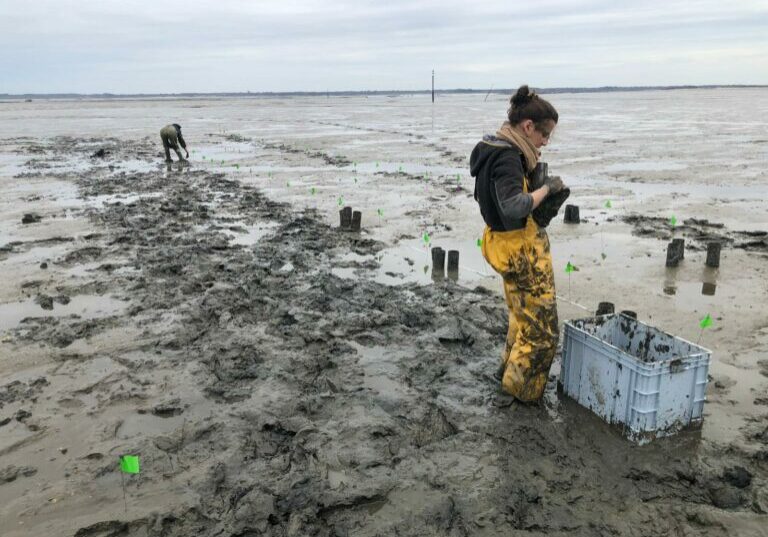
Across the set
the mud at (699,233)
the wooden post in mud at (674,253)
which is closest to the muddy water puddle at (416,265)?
the wooden post in mud at (674,253)

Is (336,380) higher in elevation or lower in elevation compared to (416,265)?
lower

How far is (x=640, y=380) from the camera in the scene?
4.07m

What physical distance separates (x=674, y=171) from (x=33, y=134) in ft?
129

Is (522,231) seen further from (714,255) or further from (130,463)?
(714,255)

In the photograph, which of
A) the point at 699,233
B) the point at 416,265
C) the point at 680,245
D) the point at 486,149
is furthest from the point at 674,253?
the point at 486,149

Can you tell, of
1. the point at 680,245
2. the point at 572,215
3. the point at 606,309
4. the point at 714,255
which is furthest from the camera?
the point at 572,215

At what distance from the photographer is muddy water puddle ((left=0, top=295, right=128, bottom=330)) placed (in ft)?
22.9

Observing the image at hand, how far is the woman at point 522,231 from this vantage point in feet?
13.6

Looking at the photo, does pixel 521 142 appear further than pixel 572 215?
No

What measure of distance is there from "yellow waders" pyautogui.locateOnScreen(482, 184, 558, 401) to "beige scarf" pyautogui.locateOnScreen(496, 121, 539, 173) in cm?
19

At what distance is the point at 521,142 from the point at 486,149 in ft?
0.82

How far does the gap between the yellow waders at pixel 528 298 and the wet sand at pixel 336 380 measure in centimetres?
30

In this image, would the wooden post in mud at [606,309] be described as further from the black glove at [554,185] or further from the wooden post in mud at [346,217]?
the wooden post in mud at [346,217]

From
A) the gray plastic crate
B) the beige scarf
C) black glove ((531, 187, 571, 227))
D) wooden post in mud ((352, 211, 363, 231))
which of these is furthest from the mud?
the beige scarf
